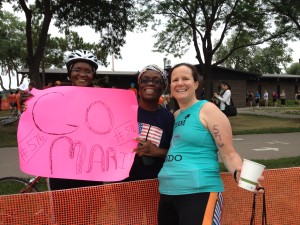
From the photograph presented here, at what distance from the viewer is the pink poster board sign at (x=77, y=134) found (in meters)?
2.53

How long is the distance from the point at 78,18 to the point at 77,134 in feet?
45.0

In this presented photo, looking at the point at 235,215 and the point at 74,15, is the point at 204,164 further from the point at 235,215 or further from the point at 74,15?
the point at 74,15

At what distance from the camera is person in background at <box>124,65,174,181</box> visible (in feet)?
8.50

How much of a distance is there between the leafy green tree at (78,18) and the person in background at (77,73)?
11.8 m

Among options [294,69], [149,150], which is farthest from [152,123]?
[294,69]

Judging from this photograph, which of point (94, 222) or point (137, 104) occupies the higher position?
point (137, 104)

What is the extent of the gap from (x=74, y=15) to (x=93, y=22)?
3.04ft

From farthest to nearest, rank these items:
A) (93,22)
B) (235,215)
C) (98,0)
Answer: (93,22) < (98,0) < (235,215)

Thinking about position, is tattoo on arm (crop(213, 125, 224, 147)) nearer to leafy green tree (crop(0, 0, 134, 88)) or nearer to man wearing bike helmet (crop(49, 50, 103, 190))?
man wearing bike helmet (crop(49, 50, 103, 190))

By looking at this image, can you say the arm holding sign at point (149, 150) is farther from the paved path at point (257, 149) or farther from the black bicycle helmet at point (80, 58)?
the paved path at point (257, 149)

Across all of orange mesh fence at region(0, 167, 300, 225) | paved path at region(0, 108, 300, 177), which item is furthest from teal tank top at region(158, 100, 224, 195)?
paved path at region(0, 108, 300, 177)

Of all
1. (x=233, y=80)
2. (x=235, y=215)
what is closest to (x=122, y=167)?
(x=235, y=215)

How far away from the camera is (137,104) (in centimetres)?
279

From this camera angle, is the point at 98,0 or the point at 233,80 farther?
the point at 233,80
